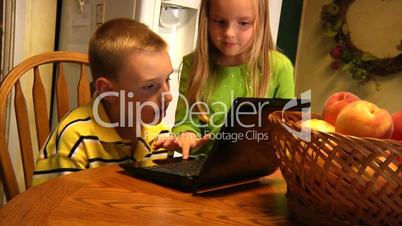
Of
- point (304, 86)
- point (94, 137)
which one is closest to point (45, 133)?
point (94, 137)

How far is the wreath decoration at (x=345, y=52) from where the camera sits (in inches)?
95.8

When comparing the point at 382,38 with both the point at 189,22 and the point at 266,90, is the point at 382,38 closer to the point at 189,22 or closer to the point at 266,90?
the point at 189,22


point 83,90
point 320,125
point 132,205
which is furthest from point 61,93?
point 320,125

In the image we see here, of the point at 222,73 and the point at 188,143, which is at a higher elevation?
the point at 222,73

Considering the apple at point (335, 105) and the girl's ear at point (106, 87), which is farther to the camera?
the girl's ear at point (106, 87)

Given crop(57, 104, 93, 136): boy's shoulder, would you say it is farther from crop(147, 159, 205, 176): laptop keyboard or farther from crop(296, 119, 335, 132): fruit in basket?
crop(296, 119, 335, 132): fruit in basket

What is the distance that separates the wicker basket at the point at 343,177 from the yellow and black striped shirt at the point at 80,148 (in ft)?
1.98

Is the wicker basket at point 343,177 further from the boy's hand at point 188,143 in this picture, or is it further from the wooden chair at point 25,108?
the wooden chair at point 25,108

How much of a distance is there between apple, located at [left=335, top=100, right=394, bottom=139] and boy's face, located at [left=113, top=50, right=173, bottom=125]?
0.65 metres

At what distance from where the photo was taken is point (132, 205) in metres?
0.61

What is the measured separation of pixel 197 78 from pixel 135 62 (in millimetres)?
317

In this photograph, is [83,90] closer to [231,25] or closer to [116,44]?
[116,44]

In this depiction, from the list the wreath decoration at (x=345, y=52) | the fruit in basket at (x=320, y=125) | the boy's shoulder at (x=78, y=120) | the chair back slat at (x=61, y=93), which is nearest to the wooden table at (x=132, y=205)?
the fruit in basket at (x=320, y=125)

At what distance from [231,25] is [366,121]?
0.80 m
